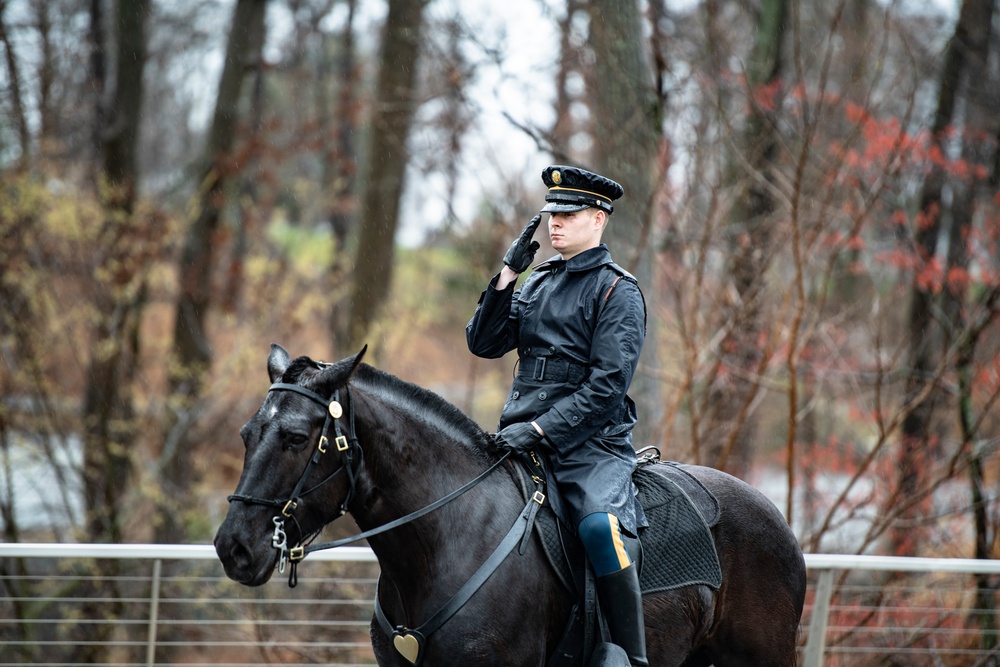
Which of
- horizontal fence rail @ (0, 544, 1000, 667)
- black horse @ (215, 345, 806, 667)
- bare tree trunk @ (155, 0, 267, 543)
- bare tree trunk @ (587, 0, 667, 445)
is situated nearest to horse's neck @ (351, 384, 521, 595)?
black horse @ (215, 345, 806, 667)

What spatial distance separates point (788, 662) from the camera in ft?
13.9

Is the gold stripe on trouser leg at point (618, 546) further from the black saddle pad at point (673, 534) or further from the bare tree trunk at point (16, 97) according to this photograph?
the bare tree trunk at point (16, 97)

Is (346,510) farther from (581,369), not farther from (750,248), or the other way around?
(750,248)

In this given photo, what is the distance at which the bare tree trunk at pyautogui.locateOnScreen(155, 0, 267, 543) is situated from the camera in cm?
1130

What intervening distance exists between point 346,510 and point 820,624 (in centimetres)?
335

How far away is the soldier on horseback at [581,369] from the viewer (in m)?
3.44

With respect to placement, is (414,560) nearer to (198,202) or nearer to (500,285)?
(500,285)

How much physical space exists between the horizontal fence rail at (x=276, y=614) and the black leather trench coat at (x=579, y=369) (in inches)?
140

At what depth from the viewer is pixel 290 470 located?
306cm

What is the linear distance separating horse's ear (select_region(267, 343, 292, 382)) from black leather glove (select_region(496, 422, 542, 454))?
871 mm

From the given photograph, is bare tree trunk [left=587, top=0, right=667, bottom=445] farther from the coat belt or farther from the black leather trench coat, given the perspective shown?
the coat belt

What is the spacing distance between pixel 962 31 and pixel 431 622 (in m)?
9.54

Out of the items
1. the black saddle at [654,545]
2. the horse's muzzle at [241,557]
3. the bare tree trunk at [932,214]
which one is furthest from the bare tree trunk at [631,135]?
the horse's muzzle at [241,557]

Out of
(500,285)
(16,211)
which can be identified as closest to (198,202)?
(16,211)
